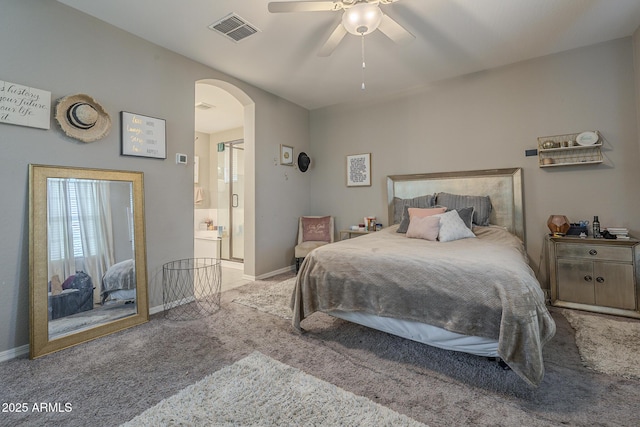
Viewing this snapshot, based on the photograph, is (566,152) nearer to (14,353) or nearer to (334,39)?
(334,39)

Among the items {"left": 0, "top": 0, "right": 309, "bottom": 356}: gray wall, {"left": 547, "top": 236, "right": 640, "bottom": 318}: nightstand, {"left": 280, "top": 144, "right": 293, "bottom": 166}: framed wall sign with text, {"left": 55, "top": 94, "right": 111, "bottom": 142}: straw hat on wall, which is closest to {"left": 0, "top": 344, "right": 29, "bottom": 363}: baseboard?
{"left": 0, "top": 0, "right": 309, "bottom": 356}: gray wall

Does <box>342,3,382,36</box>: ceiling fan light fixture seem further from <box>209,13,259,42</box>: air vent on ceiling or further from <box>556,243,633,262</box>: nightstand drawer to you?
<box>556,243,633,262</box>: nightstand drawer

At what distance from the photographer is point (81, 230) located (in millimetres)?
2273

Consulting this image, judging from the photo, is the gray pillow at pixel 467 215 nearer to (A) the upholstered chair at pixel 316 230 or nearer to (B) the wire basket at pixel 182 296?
(A) the upholstered chair at pixel 316 230

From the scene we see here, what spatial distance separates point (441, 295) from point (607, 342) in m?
1.48

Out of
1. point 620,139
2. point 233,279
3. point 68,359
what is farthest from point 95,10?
point 620,139

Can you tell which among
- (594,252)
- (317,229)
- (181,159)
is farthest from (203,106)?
(594,252)

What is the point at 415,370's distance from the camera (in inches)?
70.3

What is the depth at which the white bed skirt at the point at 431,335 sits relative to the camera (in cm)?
167

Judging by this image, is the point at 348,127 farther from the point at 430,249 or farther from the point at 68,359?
the point at 68,359

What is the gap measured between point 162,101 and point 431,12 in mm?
2629

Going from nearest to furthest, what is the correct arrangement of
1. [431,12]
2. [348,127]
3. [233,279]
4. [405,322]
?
[405,322] → [431,12] → [233,279] → [348,127]

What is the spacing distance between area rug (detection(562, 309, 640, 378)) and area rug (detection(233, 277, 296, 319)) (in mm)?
2223

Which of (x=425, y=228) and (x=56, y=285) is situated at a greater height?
(x=425, y=228)
